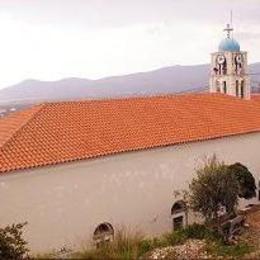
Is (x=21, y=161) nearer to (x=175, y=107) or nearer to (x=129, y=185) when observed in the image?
(x=129, y=185)

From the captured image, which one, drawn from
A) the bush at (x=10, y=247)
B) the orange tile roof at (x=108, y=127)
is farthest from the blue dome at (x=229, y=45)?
the bush at (x=10, y=247)

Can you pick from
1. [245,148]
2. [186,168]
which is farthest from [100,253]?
[245,148]

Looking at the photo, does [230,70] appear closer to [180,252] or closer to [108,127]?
[108,127]

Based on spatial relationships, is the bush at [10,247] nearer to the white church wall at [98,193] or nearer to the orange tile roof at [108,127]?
the white church wall at [98,193]

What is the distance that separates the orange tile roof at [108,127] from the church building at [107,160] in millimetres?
47

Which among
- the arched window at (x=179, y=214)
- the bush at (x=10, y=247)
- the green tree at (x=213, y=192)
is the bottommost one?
the bush at (x=10, y=247)

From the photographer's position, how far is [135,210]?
76.2 feet

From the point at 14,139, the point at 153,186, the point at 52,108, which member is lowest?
the point at 153,186

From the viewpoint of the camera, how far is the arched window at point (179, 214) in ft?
82.1

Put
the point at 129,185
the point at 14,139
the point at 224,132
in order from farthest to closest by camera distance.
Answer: the point at 224,132, the point at 129,185, the point at 14,139

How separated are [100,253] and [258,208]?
16752mm

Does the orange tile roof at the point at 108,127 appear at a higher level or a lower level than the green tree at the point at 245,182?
higher

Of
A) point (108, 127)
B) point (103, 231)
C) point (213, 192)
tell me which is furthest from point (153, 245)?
point (108, 127)

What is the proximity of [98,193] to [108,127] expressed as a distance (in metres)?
3.57
